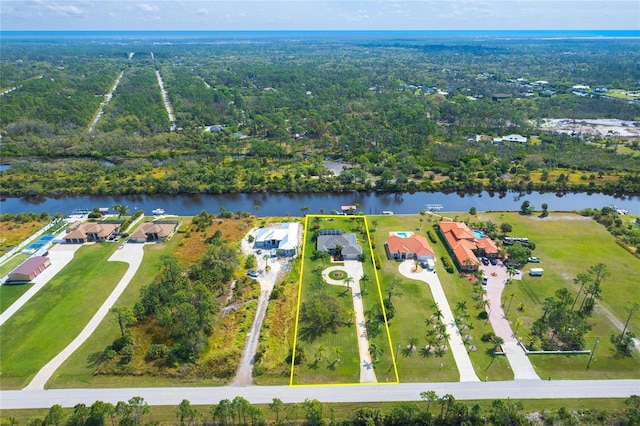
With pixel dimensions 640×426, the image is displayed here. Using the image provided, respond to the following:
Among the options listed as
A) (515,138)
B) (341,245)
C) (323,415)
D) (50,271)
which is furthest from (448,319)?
(515,138)

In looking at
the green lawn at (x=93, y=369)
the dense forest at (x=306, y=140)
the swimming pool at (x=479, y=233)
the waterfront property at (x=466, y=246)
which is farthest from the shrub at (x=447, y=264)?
the green lawn at (x=93, y=369)

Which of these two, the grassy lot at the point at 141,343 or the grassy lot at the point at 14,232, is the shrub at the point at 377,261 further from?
the grassy lot at the point at 14,232

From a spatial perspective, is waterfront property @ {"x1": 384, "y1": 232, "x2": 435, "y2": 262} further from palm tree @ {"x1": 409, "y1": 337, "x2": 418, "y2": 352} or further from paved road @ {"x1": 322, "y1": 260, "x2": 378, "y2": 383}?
palm tree @ {"x1": 409, "y1": 337, "x2": 418, "y2": 352}

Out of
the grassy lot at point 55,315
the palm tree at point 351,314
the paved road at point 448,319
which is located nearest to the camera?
the paved road at point 448,319

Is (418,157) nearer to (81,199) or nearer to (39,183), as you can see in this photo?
(81,199)

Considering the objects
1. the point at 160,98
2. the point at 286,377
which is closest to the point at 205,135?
the point at 160,98

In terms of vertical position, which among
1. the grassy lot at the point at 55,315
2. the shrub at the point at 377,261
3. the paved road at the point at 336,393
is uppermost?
the shrub at the point at 377,261

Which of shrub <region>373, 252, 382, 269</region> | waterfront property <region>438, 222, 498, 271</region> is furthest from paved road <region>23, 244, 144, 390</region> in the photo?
waterfront property <region>438, 222, 498, 271</region>
